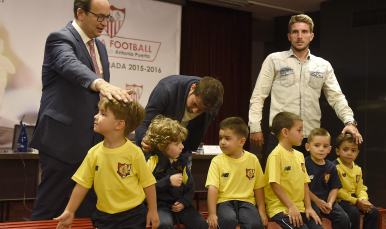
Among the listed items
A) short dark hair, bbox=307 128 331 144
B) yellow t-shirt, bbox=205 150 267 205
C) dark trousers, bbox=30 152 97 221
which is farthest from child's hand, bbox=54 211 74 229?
short dark hair, bbox=307 128 331 144

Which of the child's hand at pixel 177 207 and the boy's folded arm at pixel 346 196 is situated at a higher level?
the child's hand at pixel 177 207

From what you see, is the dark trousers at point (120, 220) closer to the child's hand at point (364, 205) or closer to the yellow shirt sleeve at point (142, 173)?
the yellow shirt sleeve at point (142, 173)

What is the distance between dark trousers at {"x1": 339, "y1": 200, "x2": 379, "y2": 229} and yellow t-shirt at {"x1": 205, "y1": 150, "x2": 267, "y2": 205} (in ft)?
2.99

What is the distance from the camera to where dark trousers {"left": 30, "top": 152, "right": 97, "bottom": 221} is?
196cm

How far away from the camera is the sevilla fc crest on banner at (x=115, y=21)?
221 inches

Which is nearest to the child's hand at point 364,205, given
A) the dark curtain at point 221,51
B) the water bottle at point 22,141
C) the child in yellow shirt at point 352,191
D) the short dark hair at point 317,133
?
the child in yellow shirt at point 352,191

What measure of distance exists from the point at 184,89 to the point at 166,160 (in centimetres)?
43

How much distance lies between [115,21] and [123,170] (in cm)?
425

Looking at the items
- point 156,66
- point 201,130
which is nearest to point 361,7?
point 156,66

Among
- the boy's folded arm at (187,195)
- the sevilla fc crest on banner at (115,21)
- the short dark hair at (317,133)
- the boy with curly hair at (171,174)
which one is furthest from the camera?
the sevilla fc crest on banner at (115,21)

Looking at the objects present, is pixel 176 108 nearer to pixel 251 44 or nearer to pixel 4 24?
pixel 4 24

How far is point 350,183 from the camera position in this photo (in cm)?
313

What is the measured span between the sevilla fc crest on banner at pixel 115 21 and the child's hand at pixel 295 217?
4.02 meters

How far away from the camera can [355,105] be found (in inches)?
227
